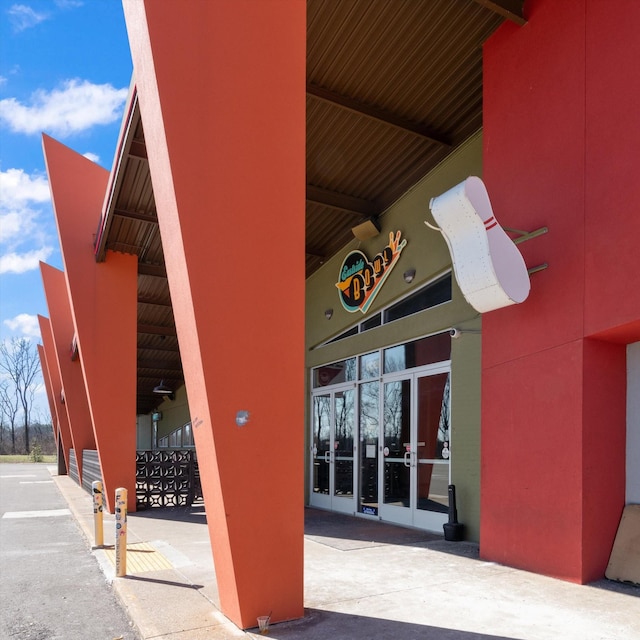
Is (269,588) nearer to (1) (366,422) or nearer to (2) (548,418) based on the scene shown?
(2) (548,418)

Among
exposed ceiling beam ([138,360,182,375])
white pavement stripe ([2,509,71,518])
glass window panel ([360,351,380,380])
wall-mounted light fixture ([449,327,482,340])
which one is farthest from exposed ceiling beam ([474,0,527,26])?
exposed ceiling beam ([138,360,182,375])

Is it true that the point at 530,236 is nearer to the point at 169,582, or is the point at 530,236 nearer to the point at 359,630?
the point at 359,630

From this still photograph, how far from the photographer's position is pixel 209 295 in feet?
15.0

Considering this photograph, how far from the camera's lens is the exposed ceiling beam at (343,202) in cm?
1138

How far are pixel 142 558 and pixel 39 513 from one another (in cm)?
678

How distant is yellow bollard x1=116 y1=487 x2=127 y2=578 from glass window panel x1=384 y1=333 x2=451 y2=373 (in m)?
5.15

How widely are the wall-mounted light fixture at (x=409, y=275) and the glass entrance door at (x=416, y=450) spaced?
63.5 inches

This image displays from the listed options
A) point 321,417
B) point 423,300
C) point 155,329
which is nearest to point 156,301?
point 155,329

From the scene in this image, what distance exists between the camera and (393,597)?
219 inches

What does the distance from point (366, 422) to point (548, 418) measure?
5.35 meters

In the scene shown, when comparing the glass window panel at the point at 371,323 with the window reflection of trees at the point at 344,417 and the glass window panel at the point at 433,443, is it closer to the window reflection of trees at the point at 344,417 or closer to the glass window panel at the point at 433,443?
the window reflection of trees at the point at 344,417

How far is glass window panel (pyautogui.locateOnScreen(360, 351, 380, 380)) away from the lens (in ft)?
37.1

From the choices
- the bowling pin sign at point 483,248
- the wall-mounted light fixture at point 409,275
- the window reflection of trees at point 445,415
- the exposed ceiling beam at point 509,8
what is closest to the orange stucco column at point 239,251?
the bowling pin sign at point 483,248

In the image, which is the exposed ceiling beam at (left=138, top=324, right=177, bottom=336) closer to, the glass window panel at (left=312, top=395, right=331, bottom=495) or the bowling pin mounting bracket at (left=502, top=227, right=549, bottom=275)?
the glass window panel at (left=312, top=395, right=331, bottom=495)
